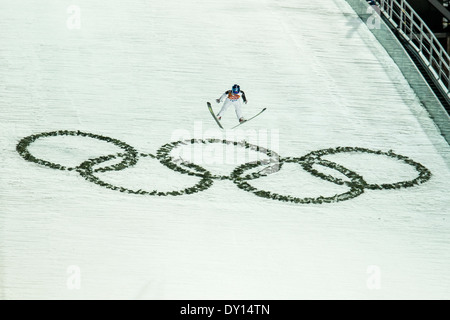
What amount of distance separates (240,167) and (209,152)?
0.70 meters

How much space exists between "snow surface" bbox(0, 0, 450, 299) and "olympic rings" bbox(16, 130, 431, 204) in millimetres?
→ 143

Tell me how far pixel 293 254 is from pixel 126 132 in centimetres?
462

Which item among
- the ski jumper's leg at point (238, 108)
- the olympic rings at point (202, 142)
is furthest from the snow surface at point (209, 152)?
the ski jumper's leg at point (238, 108)

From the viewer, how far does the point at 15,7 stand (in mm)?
20688

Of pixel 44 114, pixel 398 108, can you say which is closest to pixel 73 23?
pixel 44 114

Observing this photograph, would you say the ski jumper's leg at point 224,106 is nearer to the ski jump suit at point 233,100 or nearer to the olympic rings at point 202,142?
the ski jump suit at point 233,100

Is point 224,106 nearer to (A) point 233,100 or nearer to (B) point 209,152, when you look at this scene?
(A) point 233,100

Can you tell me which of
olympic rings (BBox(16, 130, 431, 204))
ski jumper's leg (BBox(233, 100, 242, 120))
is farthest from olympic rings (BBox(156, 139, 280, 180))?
ski jumper's leg (BBox(233, 100, 242, 120))

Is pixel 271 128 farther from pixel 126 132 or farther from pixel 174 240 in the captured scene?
pixel 174 240

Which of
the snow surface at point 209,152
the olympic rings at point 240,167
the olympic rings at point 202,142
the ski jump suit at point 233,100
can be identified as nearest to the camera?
the snow surface at point 209,152

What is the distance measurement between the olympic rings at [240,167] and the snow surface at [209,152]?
0.14 metres

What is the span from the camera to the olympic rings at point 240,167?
14.1m
